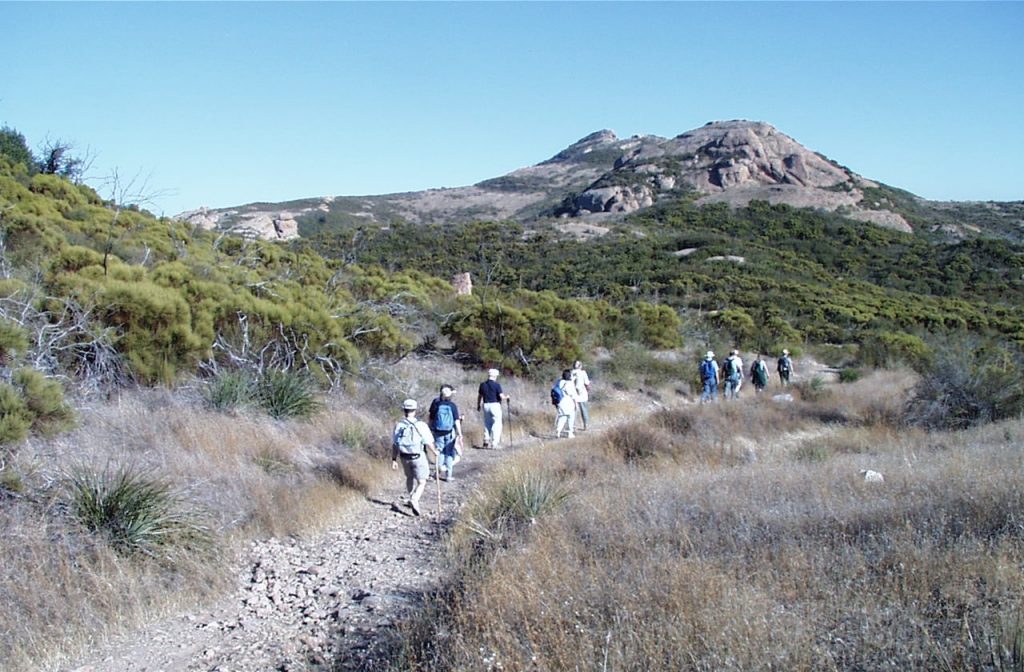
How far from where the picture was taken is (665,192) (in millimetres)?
84500

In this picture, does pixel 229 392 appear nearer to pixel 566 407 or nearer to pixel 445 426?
pixel 445 426

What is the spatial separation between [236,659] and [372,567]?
1909mm

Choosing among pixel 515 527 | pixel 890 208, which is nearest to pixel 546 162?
pixel 890 208

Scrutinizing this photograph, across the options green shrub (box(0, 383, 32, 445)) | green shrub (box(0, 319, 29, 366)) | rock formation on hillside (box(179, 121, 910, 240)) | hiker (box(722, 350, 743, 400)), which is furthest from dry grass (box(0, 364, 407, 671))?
rock formation on hillside (box(179, 121, 910, 240))

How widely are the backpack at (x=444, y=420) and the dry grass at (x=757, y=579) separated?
2359mm

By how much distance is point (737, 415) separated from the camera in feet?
50.4

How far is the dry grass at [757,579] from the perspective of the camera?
3.78 m

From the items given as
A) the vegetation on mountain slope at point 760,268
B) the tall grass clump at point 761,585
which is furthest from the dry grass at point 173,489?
the vegetation on mountain slope at point 760,268

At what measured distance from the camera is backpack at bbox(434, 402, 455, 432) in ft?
34.1

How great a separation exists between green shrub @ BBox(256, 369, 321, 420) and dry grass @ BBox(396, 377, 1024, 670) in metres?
4.23

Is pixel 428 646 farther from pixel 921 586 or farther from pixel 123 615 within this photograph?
pixel 921 586

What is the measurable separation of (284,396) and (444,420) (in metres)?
2.62

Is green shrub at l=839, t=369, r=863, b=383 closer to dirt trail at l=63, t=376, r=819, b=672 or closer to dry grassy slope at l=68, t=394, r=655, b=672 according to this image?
dry grassy slope at l=68, t=394, r=655, b=672

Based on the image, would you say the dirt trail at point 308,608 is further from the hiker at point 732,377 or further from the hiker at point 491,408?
the hiker at point 732,377
